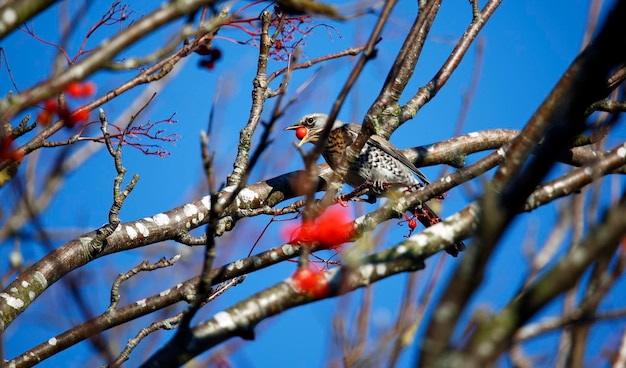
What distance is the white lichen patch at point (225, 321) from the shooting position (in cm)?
238

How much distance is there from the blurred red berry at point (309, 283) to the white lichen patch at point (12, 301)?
2.07 metres

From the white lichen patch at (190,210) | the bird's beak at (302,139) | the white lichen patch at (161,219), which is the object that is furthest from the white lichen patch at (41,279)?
the bird's beak at (302,139)

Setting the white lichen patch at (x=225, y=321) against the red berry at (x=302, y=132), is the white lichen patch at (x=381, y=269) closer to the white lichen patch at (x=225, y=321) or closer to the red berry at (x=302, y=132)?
the white lichen patch at (x=225, y=321)

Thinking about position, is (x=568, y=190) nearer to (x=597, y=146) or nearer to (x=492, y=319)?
(x=492, y=319)

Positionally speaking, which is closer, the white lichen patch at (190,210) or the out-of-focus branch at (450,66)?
the white lichen patch at (190,210)

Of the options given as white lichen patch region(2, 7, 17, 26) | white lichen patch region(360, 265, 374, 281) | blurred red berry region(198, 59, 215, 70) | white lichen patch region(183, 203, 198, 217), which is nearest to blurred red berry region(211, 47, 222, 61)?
blurred red berry region(198, 59, 215, 70)

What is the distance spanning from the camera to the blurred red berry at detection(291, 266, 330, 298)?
2465mm

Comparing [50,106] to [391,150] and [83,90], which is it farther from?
[391,150]

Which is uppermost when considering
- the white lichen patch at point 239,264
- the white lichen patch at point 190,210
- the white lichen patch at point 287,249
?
the white lichen patch at point 190,210

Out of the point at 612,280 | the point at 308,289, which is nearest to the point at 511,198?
the point at 612,280

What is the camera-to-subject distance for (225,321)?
239 centimetres

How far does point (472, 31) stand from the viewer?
211 inches

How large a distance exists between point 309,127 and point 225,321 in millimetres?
5485

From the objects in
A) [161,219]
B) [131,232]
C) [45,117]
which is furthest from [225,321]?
[161,219]
